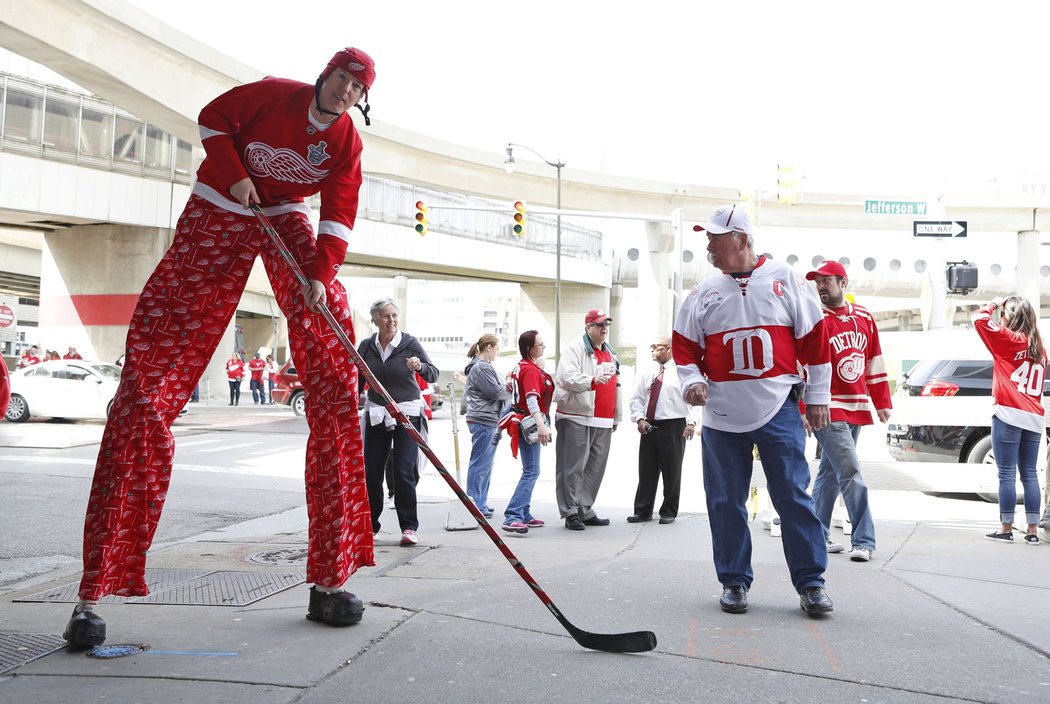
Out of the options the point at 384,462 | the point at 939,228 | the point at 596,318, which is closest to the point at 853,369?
the point at 596,318

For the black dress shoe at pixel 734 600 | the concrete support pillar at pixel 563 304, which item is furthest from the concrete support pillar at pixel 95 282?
the black dress shoe at pixel 734 600

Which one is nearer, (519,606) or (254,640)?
(254,640)

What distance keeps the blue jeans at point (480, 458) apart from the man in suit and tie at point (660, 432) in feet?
4.49

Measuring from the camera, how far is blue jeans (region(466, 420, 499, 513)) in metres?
9.38

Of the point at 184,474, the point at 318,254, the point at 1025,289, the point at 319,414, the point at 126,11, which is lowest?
the point at 184,474

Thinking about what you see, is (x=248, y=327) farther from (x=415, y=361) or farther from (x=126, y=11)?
(x=415, y=361)

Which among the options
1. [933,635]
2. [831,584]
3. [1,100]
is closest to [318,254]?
[933,635]

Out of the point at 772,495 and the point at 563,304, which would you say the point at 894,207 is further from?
the point at 563,304

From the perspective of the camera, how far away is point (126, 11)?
2038 centimetres

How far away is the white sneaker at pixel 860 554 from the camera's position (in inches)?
267

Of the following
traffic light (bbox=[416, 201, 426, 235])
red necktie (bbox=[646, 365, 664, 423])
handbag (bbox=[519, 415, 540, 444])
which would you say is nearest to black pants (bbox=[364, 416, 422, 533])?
handbag (bbox=[519, 415, 540, 444])

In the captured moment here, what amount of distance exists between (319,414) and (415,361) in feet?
11.6

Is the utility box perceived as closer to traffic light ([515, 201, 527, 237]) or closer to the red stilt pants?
traffic light ([515, 201, 527, 237])

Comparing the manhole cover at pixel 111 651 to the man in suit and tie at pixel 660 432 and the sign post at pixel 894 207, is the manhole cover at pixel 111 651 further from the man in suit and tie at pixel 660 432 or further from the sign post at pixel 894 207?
the sign post at pixel 894 207
